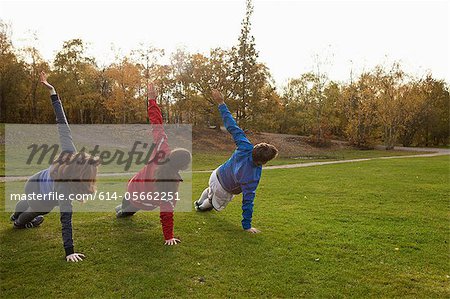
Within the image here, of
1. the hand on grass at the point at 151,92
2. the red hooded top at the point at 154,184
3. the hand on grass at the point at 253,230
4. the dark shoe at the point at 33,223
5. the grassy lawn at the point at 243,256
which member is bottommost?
the grassy lawn at the point at 243,256

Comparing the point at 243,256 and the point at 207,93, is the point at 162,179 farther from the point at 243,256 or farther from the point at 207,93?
the point at 207,93

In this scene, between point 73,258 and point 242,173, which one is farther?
point 242,173

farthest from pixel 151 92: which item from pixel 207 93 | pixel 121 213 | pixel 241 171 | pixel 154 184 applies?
pixel 207 93

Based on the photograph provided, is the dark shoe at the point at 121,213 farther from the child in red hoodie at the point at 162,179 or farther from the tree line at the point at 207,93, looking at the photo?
the tree line at the point at 207,93

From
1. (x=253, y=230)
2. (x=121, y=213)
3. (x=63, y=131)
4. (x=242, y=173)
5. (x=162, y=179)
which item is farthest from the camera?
(x=121, y=213)

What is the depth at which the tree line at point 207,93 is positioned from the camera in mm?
32938

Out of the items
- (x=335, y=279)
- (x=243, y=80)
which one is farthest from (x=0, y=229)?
(x=243, y=80)

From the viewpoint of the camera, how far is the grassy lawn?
13.8ft

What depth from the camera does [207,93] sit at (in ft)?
108

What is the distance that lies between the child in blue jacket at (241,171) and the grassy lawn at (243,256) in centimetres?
55

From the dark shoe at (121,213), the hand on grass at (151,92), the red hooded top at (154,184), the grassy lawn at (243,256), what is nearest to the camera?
the grassy lawn at (243,256)

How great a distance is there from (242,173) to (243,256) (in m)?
1.46

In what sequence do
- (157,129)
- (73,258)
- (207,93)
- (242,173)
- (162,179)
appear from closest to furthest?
(73,258) < (162,179) < (157,129) < (242,173) < (207,93)

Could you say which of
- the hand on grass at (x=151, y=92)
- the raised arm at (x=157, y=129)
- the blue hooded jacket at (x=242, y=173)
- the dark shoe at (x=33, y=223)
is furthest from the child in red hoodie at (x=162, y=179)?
the dark shoe at (x=33, y=223)
